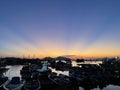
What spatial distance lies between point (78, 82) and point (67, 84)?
394 inches

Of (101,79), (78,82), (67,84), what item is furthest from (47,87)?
(101,79)

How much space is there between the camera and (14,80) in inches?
1869

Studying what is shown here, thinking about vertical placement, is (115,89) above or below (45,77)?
below

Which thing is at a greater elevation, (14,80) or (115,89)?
(14,80)

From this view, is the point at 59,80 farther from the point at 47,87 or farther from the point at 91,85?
the point at 91,85

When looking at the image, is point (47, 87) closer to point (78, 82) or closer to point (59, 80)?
point (59, 80)

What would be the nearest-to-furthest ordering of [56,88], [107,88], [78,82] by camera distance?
[56,88], [107,88], [78,82]

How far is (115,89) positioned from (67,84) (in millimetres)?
16276

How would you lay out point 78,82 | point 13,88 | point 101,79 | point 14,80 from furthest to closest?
point 101,79
point 78,82
point 14,80
point 13,88

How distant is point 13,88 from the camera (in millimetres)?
42562

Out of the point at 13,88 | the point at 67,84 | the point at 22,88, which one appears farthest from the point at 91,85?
the point at 13,88

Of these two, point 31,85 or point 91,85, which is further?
point 91,85

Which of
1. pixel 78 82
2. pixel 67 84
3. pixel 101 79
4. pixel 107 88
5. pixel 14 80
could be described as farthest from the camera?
pixel 101 79

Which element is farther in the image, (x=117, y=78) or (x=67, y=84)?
(x=117, y=78)
